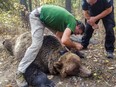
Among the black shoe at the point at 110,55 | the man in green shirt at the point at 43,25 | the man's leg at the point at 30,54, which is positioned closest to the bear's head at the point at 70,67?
the man in green shirt at the point at 43,25

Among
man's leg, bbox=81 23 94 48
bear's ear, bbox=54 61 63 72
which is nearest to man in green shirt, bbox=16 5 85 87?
bear's ear, bbox=54 61 63 72

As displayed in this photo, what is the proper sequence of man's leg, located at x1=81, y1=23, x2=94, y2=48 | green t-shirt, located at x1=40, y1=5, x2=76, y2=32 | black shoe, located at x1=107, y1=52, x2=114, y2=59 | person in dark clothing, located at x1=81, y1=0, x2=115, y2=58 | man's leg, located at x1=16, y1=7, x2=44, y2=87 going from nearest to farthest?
green t-shirt, located at x1=40, y1=5, x2=76, y2=32
man's leg, located at x1=16, y1=7, x2=44, y2=87
person in dark clothing, located at x1=81, y1=0, x2=115, y2=58
black shoe, located at x1=107, y1=52, x2=114, y2=59
man's leg, located at x1=81, y1=23, x2=94, y2=48

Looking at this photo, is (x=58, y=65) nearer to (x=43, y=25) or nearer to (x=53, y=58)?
(x=53, y=58)

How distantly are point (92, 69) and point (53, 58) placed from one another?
77cm

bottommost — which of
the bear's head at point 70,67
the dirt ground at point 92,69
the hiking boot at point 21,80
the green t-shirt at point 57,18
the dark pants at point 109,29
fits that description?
the dirt ground at point 92,69

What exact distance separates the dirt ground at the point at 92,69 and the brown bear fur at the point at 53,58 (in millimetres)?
143

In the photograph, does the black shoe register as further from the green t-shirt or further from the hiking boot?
the hiking boot

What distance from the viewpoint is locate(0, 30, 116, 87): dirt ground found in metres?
4.46

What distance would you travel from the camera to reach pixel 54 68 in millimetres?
4680

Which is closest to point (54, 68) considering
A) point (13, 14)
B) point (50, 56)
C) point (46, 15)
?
point (50, 56)

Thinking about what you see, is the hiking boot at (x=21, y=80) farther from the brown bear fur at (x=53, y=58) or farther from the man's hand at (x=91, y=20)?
the man's hand at (x=91, y=20)

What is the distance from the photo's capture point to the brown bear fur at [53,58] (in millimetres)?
4523

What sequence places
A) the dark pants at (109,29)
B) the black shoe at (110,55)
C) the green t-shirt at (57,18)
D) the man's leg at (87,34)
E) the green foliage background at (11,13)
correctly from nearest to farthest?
the green t-shirt at (57,18), the dark pants at (109,29), the black shoe at (110,55), the man's leg at (87,34), the green foliage background at (11,13)

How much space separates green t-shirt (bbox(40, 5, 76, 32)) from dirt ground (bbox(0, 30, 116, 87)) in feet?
3.08
